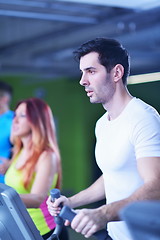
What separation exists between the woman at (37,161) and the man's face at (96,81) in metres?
0.81

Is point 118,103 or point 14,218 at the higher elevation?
point 118,103

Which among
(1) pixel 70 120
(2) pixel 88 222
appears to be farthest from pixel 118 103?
(1) pixel 70 120

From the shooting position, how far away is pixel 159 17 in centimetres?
530

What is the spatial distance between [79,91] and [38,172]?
24.3ft

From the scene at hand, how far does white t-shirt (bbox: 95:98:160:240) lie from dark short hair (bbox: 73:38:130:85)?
168 mm

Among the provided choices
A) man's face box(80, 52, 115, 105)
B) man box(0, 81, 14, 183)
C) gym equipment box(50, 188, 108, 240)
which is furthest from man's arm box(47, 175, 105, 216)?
man box(0, 81, 14, 183)

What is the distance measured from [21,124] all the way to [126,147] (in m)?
1.12

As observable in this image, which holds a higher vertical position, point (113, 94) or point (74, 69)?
point (74, 69)

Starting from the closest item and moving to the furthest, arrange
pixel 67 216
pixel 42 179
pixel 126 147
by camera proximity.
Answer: pixel 67 216, pixel 126 147, pixel 42 179

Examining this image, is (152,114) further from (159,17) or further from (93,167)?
(93,167)

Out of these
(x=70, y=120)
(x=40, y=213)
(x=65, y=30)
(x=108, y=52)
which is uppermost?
(x=65, y=30)

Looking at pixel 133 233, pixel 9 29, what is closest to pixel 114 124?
pixel 133 233

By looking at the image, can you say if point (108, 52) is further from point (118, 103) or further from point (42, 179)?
point (42, 179)

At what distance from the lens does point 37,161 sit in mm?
2641
